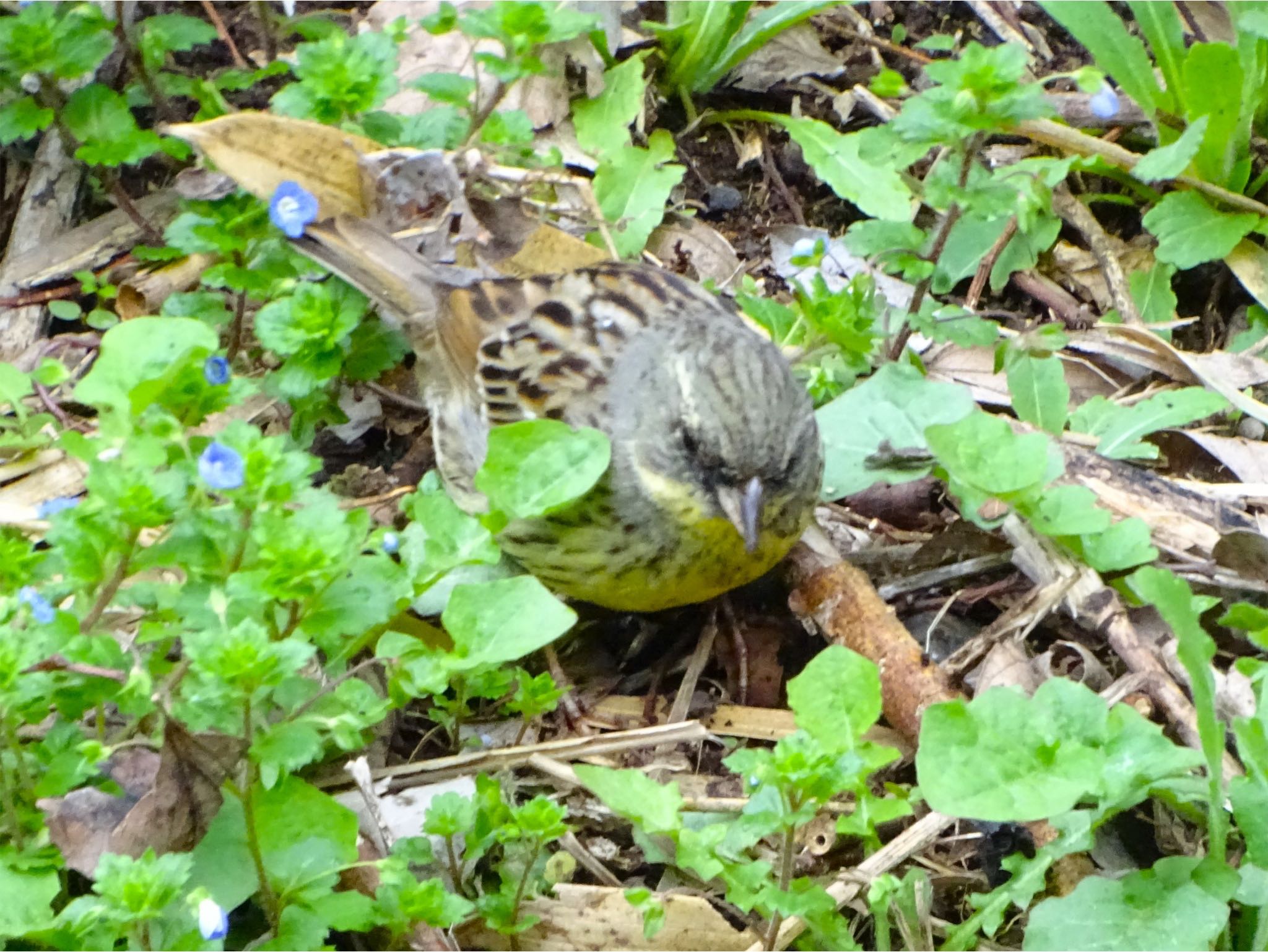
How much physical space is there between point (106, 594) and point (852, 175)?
312cm

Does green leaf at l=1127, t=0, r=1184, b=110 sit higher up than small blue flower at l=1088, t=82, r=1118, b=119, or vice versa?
small blue flower at l=1088, t=82, r=1118, b=119

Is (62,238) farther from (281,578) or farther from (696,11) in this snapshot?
(281,578)

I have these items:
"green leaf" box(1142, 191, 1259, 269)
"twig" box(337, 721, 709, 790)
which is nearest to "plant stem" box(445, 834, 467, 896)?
"twig" box(337, 721, 709, 790)

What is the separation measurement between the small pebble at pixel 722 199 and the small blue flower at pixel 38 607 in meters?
3.13

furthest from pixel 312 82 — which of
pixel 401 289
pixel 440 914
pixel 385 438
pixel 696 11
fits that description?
pixel 440 914

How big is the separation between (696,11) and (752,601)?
2.32m

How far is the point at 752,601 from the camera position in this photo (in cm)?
411

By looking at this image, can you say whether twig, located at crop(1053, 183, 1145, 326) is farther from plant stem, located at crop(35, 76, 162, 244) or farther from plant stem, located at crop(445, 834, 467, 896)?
plant stem, located at crop(35, 76, 162, 244)

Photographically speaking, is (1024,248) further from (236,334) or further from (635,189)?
(236,334)

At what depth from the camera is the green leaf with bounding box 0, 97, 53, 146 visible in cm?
434

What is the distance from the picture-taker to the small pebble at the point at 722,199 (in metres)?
5.28

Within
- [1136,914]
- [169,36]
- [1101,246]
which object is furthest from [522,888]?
[1101,246]

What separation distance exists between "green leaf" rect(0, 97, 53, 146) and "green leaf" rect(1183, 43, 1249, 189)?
3.59 metres

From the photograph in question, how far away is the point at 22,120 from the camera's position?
437 cm
